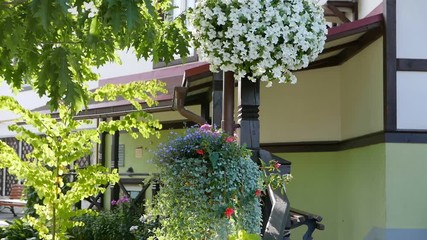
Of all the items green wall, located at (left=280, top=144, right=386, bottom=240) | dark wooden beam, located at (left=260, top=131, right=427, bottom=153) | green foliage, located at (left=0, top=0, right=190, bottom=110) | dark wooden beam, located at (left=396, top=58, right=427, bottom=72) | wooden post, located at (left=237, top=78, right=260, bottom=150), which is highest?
dark wooden beam, located at (left=396, top=58, right=427, bottom=72)

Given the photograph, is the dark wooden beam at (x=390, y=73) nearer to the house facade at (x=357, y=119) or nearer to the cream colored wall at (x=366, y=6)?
the house facade at (x=357, y=119)

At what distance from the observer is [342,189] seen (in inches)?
341

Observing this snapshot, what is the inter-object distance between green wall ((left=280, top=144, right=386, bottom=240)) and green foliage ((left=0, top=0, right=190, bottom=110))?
3.89 metres

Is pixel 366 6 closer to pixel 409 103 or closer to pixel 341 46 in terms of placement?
pixel 341 46

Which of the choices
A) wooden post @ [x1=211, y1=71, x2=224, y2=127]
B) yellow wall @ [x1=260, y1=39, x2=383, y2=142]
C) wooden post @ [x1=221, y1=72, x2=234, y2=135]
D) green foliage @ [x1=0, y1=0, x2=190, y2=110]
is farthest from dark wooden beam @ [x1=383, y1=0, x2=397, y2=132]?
green foliage @ [x1=0, y1=0, x2=190, y2=110]

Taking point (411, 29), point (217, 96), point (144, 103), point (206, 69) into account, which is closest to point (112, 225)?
point (144, 103)

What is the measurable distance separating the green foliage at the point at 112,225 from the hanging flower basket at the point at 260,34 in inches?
174

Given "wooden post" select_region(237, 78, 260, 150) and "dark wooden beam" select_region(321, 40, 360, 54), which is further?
"dark wooden beam" select_region(321, 40, 360, 54)

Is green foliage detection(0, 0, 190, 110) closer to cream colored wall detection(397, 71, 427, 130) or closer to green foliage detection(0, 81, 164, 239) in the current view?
green foliage detection(0, 81, 164, 239)

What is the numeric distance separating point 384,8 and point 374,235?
2.55 metres

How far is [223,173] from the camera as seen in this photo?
4.30 metres

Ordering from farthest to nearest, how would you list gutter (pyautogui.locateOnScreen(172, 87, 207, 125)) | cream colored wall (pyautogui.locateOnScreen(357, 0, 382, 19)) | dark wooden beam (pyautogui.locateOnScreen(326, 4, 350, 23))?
1. gutter (pyautogui.locateOnScreen(172, 87, 207, 125))
2. dark wooden beam (pyautogui.locateOnScreen(326, 4, 350, 23))
3. cream colored wall (pyautogui.locateOnScreen(357, 0, 382, 19))

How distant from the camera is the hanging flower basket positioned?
462 cm

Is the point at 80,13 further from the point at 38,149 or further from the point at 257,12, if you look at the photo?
the point at 38,149
